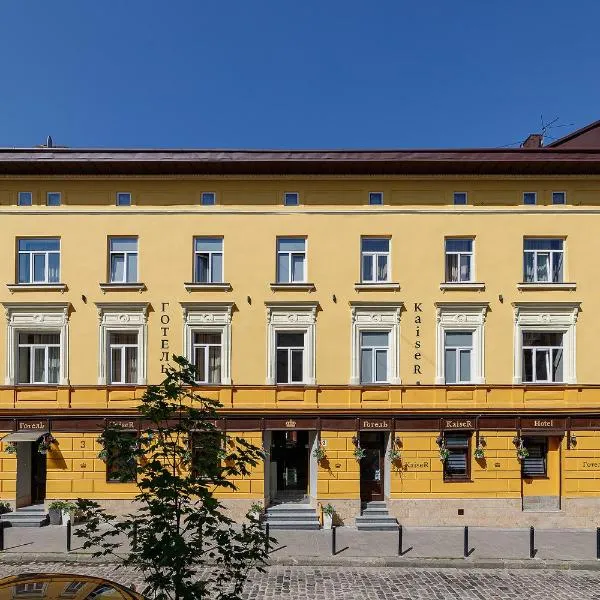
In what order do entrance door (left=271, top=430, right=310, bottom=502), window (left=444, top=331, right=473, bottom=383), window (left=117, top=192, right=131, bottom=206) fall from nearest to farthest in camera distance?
window (left=444, top=331, right=473, bottom=383)
window (left=117, top=192, right=131, bottom=206)
entrance door (left=271, top=430, right=310, bottom=502)

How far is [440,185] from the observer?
48.8ft

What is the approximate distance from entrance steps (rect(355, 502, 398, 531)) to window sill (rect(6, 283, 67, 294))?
515 inches

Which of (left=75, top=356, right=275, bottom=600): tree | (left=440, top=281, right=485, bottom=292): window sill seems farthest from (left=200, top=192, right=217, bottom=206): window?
(left=75, top=356, right=275, bottom=600): tree

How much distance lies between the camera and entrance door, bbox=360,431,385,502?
14.9 m

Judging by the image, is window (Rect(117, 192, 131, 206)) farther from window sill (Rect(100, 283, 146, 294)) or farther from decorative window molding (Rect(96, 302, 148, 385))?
decorative window molding (Rect(96, 302, 148, 385))

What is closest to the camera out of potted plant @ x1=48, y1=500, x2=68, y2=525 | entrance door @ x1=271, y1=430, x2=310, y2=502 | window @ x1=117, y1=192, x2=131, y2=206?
potted plant @ x1=48, y1=500, x2=68, y2=525

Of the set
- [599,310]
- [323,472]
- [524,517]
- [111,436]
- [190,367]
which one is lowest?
[524,517]

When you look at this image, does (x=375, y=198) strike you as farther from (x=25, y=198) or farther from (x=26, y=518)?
(x=26, y=518)

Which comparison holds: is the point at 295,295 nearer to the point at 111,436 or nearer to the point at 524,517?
the point at 111,436

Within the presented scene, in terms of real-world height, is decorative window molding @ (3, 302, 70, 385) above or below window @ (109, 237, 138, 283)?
below

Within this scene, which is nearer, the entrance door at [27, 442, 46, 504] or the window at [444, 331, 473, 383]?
the window at [444, 331, 473, 383]

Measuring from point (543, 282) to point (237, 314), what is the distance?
11.0 metres

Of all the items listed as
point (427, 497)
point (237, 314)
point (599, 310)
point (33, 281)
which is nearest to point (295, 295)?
point (237, 314)

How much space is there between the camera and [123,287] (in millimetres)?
14602
